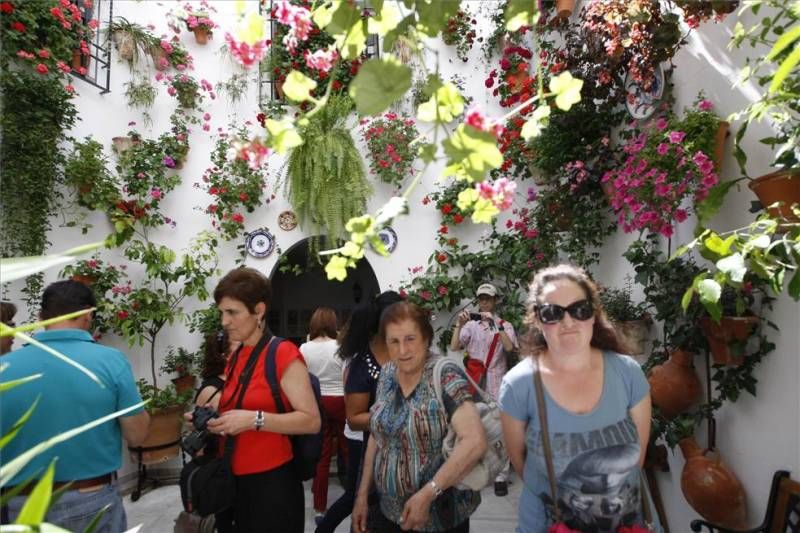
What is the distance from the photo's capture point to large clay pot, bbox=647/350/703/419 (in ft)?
8.05

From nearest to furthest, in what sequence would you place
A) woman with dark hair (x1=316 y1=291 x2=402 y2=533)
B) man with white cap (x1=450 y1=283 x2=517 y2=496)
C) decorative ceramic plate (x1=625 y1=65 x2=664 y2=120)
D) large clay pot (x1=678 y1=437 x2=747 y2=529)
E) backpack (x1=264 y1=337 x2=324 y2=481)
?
1. backpack (x1=264 y1=337 x2=324 y2=481)
2. large clay pot (x1=678 y1=437 x2=747 y2=529)
3. woman with dark hair (x1=316 y1=291 x2=402 y2=533)
4. decorative ceramic plate (x1=625 y1=65 x2=664 y2=120)
5. man with white cap (x1=450 y1=283 x2=517 y2=496)

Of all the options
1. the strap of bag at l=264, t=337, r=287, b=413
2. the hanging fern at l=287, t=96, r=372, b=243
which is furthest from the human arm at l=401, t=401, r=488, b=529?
the hanging fern at l=287, t=96, r=372, b=243

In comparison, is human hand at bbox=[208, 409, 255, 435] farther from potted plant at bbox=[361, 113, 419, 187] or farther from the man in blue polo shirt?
potted plant at bbox=[361, 113, 419, 187]

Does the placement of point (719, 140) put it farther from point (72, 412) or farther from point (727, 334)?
point (72, 412)

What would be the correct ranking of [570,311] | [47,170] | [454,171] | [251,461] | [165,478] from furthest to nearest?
[165,478] < [47,170] < [251,461] < [570,311] < [454,171]

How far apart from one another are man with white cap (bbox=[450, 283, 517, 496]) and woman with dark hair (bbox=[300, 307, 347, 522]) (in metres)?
1.19

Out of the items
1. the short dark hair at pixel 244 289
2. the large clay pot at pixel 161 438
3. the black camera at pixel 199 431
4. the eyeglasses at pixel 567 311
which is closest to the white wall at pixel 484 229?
the large clay pot at pixel 161 438

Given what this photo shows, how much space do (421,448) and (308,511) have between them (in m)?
2.47

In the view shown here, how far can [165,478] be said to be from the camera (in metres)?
4.61

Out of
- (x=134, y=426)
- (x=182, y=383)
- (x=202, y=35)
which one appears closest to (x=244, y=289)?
(x=134, y=426)

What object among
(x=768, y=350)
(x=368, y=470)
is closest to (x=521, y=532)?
(x=368, y=470)

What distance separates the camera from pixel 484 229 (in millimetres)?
4910

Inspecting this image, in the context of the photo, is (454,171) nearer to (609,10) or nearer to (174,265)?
(609,10)

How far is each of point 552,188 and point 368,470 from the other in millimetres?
2788
